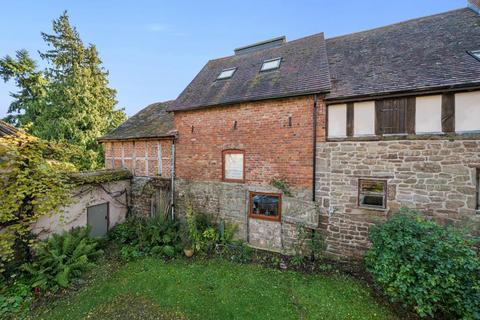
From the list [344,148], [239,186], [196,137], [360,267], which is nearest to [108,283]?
[239,186]

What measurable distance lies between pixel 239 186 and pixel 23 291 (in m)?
6.84

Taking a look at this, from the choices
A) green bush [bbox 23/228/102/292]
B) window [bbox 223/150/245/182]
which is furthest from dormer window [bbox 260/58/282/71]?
green bush [bbox 23/228/102/292]

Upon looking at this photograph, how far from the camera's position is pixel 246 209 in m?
7.71

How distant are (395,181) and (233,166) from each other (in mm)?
5404

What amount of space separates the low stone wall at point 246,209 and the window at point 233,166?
298mm

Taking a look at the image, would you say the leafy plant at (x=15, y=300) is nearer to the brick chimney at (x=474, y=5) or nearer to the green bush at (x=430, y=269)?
the green bush at (x=430, y=269)

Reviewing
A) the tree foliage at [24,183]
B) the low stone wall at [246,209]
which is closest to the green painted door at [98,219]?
the tree foliage at [24,183]

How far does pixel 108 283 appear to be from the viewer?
18.9ft

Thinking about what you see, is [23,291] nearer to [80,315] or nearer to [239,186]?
[80,315]

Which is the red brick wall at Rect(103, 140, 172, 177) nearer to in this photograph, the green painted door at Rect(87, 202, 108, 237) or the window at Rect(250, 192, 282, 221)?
the green painted door at Rect(87, 202, 108, 237)

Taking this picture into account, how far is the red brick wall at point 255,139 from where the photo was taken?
22.2ft

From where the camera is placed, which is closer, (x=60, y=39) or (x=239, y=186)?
(x=239, y=186)

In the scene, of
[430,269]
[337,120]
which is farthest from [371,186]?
[430,269]

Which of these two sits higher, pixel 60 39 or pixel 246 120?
pixel 60 39
